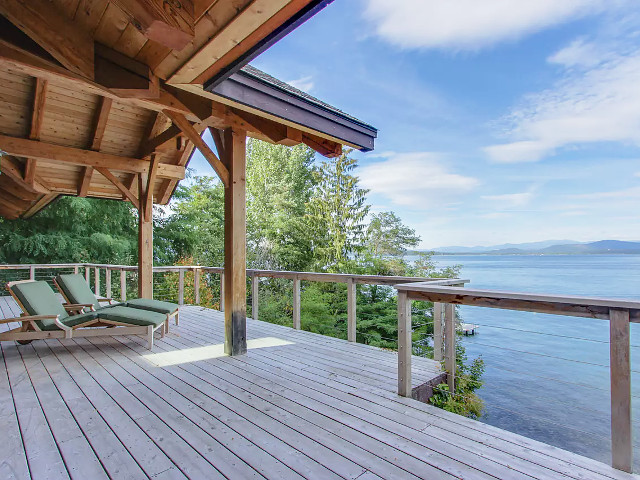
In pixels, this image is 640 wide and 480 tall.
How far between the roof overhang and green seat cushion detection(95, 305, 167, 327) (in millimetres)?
2908

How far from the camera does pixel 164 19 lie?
173 cm

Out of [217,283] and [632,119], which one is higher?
[632,119]

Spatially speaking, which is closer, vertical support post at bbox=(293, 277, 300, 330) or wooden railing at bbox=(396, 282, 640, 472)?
wooden railing at bbox=(396, 282, 640, 472)

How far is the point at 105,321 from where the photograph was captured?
446 cm

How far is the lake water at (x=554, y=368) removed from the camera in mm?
7376

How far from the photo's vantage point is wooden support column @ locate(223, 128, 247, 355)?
413 cm

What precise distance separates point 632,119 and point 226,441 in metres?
40.3

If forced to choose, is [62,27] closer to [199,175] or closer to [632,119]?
[199,175]

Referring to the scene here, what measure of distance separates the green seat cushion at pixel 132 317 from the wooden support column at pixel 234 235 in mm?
1076

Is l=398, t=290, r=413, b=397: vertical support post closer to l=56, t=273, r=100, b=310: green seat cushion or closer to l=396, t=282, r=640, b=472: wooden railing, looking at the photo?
l=396, t=282, r=640, b=472: wooden railing

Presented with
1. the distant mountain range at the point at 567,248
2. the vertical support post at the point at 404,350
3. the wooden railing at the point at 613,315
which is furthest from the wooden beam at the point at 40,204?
the distant mountain range at the point at 567,248

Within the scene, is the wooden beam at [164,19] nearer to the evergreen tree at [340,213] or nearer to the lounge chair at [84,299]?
the lounge chair at [84,299]

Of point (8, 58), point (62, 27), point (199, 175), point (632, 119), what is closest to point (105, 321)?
point (8, 58)

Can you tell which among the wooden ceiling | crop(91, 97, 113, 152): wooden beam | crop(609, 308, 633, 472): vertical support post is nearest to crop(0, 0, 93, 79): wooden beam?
the wooden ceiling
